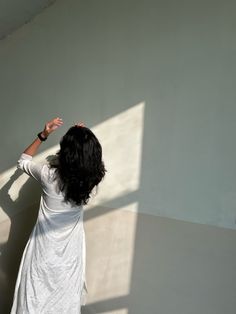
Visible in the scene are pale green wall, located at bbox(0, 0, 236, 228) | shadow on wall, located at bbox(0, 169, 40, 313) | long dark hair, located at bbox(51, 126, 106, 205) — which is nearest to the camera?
long dark hair, located at bbox(51, 126, 106, 205)

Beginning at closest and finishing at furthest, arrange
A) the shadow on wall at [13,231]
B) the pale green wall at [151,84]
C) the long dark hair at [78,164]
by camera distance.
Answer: the long dark hair at [78,164]
the pale green wall at [151,84]
the shadow on wall at [13,231]

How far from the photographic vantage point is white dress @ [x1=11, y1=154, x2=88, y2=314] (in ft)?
5.41

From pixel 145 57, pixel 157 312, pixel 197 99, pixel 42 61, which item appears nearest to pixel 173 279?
pixel 157 312

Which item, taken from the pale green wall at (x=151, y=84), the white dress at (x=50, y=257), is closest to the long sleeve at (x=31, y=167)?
the white dress at (x=50, y=257)

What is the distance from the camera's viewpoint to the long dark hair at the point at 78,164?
157 centimetres

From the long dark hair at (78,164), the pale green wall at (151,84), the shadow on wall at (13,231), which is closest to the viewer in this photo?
the long dark hair at (78,164)

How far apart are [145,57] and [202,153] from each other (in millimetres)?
550

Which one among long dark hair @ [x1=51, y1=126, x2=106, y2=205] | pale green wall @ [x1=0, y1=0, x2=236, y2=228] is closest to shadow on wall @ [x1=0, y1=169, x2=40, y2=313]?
pale green wall @ [x1=0, y1=0, x2=236, y2=228]

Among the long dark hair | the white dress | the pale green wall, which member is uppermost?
the pale green wall

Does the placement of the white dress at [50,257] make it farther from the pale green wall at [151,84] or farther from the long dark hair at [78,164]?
the pale green wall at [151,84]

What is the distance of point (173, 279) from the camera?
5.86ft

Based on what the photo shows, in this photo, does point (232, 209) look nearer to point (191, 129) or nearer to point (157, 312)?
point (191, 129)

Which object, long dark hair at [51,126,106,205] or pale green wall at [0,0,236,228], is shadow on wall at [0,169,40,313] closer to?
pale green wall at [0,0,236,228]

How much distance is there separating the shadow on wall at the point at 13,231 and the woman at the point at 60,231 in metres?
0.44
